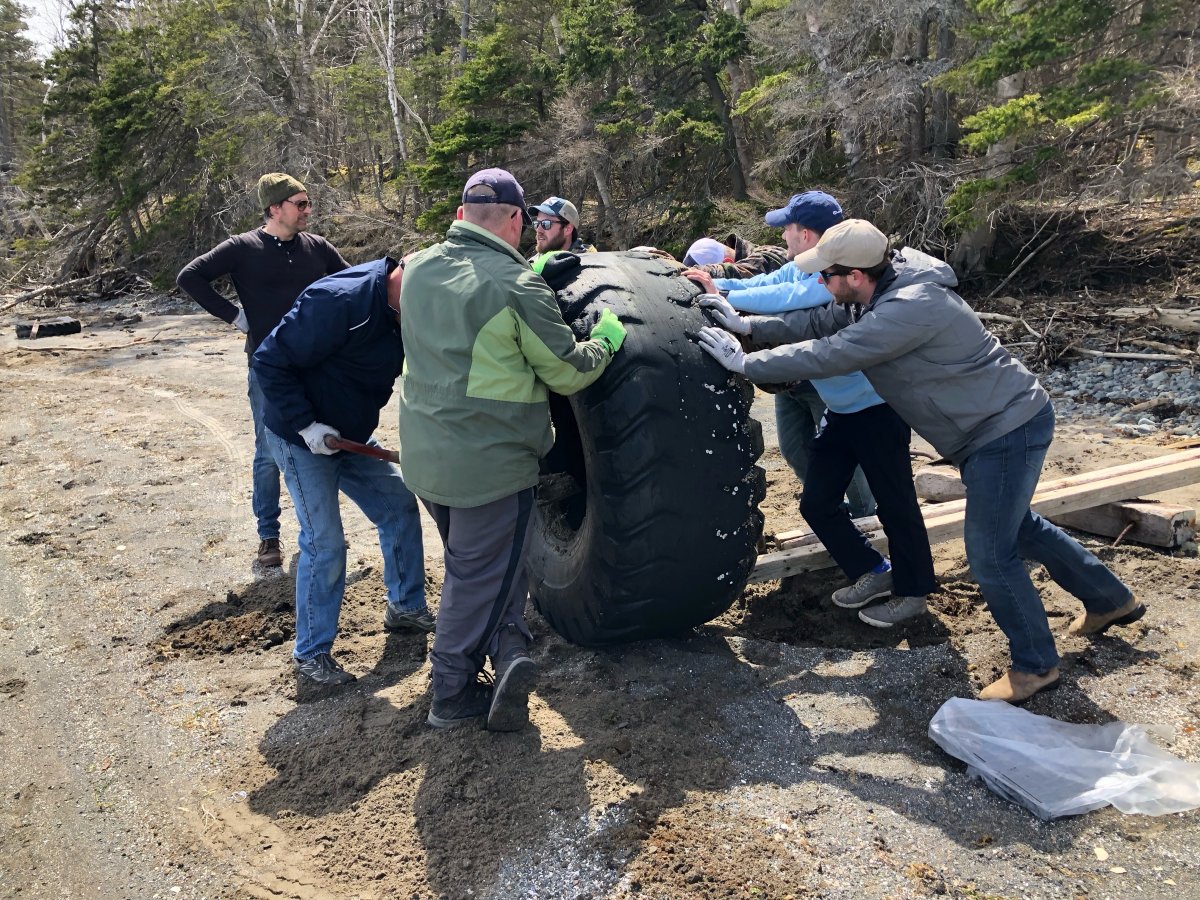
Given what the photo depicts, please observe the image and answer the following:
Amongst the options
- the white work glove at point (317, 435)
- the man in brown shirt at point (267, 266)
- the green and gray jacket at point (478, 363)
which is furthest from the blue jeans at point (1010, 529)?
the man in brown shirt at point (267, 266)

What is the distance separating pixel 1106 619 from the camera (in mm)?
3576

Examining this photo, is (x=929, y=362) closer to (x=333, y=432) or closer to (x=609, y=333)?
(x=609, y=333)

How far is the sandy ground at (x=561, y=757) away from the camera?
98.2 inches

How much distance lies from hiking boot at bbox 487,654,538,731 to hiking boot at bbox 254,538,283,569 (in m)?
2.57

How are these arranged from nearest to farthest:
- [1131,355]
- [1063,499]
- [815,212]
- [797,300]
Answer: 1. [797,300]
2. [815,212]
3. [1063,499]
4. [1131,355]

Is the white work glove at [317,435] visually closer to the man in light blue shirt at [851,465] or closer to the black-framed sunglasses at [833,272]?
the man in light blue shirt at [851,465]

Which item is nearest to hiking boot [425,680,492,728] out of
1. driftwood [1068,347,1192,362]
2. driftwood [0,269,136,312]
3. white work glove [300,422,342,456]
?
white work glove [300,422,342,456]

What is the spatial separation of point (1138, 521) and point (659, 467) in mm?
2804

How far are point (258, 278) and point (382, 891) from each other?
3.45 metres

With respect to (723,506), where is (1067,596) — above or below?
below

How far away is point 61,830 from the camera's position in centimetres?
293

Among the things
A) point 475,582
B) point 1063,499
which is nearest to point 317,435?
point 475,582

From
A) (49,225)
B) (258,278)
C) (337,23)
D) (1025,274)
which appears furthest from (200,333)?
(337,23)

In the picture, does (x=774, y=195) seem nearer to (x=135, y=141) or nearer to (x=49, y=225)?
(x=135, y=141)
